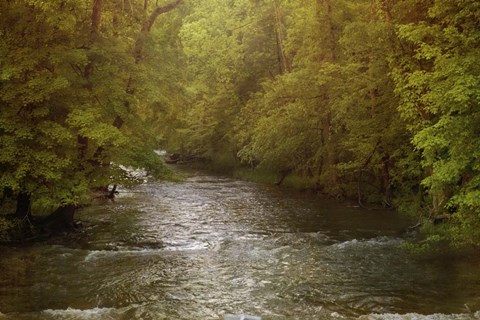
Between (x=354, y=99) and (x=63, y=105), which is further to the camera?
(x=354, y=99)

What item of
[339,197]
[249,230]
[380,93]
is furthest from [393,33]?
[339,197]

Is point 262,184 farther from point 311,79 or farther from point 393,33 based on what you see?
point 393,33

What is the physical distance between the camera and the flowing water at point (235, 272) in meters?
11.7

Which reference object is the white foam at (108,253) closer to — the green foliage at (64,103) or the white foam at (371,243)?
the green foliage at (64,103)

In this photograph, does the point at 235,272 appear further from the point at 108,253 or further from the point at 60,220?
the point at 60,220

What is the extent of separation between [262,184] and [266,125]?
857cm

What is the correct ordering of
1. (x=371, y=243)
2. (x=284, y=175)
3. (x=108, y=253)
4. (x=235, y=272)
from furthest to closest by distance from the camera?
(x=284, y=175) < (x=371, y=243) < (x=108, y=253) < (x=235, y=272)

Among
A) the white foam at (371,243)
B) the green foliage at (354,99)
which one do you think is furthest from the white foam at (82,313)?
the white foam at (371,243)

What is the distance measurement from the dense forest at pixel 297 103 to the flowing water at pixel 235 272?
1.62 metres

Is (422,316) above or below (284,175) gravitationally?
below

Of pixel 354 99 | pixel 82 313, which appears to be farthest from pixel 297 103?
pixel 82 313

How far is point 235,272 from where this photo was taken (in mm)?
15070

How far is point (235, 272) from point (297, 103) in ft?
56.7

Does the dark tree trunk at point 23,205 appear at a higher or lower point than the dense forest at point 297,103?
lower
